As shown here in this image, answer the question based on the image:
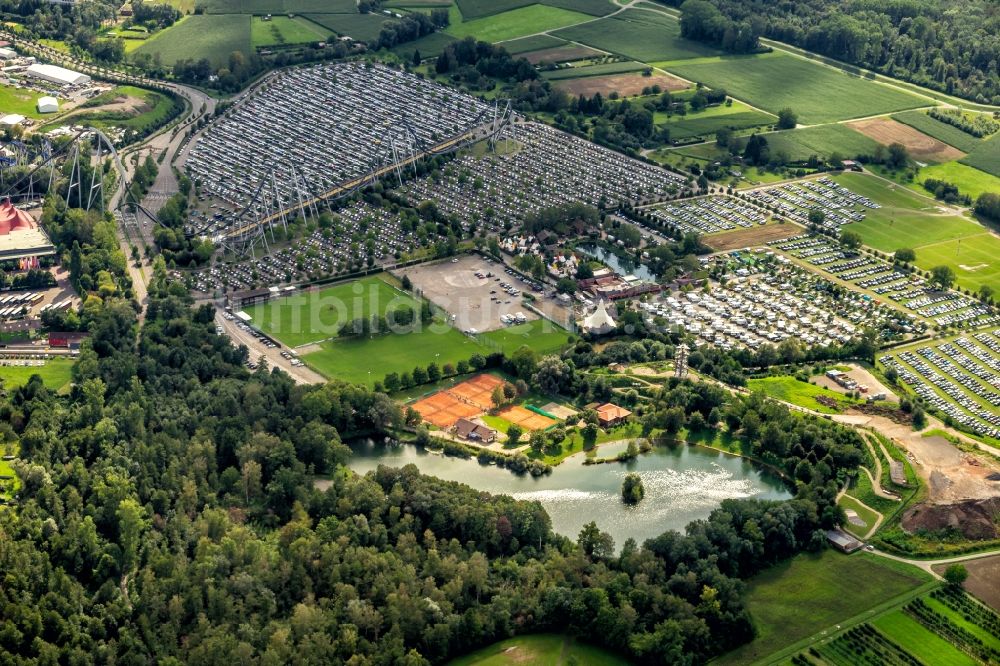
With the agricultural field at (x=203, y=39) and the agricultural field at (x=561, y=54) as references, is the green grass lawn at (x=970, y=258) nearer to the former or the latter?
the agricultural field at (x=561, y=54)

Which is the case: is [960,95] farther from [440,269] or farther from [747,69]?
[440,269]

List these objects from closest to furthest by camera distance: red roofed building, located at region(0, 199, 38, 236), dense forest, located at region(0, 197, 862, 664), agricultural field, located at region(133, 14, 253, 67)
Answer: dense forest, located at region(0, 197, 862, 664) < red roofed building, located at region(0, 199, 38, 236) < agricultural field, located at region(133, 14, 253, 67)

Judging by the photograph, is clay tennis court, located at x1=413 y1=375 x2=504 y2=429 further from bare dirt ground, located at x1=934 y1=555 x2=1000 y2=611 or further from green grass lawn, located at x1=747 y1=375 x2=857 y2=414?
bare dirt ground, located at x1=934 y1=555 x2=1000 y2=611

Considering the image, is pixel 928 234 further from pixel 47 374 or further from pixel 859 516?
pixel 47 374

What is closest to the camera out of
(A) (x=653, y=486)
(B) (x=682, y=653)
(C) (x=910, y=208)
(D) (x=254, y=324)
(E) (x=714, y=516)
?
(B) (x=682, y=653)

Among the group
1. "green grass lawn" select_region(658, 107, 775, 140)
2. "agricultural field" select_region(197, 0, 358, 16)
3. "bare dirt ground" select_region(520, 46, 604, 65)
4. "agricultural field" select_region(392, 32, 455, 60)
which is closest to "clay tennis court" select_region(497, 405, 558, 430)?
"green grass lawn" select_region(658, 107, 775, 140)

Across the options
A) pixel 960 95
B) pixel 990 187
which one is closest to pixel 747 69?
pixel 960 95

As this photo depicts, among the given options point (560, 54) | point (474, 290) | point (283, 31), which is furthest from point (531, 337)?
point (283, 31)

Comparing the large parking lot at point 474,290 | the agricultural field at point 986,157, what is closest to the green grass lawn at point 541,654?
the large parking lot at point 474,290
